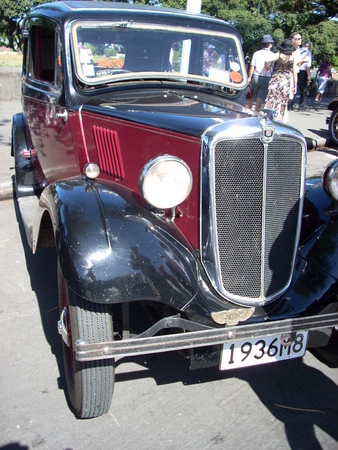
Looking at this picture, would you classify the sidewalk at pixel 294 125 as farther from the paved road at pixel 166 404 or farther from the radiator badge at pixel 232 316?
the radiator badge at pixel 232 316

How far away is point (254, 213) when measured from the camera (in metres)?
2.32

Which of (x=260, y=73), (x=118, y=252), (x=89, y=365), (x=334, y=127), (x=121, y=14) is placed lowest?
(x=334, y=127)

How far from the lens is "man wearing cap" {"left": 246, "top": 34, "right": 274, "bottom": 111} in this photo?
878 cm

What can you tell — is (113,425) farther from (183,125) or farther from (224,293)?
(183,125)

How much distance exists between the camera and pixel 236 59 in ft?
11.7

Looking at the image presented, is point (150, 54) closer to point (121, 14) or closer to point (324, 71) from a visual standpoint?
point (121, 14)

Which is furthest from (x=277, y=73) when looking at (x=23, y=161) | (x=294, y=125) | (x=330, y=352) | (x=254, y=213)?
(x=254, y=213)

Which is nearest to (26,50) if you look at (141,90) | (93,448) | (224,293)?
(141,90)

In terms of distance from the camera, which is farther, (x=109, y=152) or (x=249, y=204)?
(x=109, y=152)

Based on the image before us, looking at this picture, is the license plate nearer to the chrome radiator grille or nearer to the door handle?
A: the chrome radiator grille

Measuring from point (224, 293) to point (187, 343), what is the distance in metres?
0.36

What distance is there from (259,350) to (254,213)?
694 millimetres

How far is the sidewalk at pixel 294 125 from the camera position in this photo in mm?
5887

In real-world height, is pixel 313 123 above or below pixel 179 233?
below
